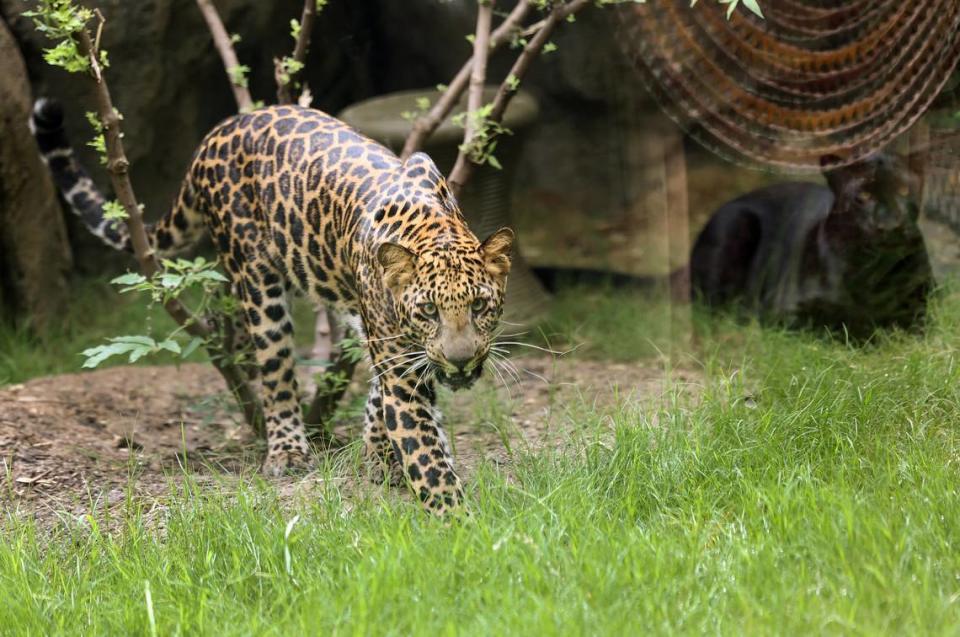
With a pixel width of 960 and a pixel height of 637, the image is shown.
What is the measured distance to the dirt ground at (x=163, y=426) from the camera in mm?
5254

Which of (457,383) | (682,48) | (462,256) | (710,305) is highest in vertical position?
(682,48)

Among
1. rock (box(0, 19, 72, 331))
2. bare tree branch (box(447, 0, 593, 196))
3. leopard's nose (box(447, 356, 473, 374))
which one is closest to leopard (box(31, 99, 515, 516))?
leopard's nose (box(447, 356, 473, 374))

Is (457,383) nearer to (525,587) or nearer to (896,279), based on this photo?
(525,587)

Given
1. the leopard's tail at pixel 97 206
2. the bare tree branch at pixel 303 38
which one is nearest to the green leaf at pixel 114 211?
the leopard's tail at pixel 97 206

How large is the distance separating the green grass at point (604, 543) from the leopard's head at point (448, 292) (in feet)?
1.63

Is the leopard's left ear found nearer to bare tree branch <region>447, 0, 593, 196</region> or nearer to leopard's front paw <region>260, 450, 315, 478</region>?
bare tree branch <region>447, 0, 593, 196</region>

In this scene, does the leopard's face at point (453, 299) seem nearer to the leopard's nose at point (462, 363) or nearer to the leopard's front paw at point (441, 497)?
the leopard's nose at point (462, 363)

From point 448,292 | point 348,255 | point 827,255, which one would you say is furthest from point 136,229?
point 827,255

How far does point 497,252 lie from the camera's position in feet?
14.8

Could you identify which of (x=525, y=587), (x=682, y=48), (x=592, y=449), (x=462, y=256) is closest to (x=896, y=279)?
(x=682, y=48)

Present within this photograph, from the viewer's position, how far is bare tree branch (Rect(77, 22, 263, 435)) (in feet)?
16.6

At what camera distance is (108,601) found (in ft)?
13.6

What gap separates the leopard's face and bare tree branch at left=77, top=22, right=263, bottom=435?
1431 millimetres

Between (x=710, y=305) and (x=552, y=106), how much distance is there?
2.73 meters
